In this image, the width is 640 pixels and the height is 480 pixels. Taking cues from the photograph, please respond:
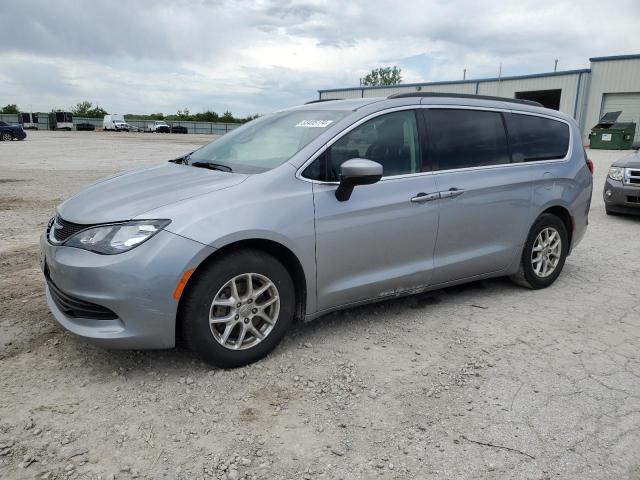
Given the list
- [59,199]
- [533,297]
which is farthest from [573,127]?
[59,199]

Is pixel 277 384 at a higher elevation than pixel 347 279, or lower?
lower

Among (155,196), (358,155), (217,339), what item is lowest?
(217,339)

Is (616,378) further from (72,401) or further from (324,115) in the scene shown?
(72,401)

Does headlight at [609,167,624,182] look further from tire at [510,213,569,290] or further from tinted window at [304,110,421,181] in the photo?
tinted window at [304,110,421,181]

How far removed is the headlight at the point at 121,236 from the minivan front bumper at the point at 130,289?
1.4 inches

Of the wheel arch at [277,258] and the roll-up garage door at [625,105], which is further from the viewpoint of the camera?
the roll-up garage door at [625,105]

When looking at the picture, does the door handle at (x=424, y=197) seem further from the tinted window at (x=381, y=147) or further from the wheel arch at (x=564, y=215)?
the wheel arch at (x=564, y=215)

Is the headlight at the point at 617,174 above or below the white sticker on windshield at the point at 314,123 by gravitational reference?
below

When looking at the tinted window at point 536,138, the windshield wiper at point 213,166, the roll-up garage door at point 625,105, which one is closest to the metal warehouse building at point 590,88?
the roll-up garage door at point 625,105

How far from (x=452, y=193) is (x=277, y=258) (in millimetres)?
1530

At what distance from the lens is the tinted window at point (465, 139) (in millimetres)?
4012

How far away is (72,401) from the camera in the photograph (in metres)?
2.83

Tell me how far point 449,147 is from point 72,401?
313 centimetres

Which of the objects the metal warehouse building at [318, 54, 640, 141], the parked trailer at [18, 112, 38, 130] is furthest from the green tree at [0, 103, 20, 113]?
the metal warehouse building at [318, 54, 640, 141]
